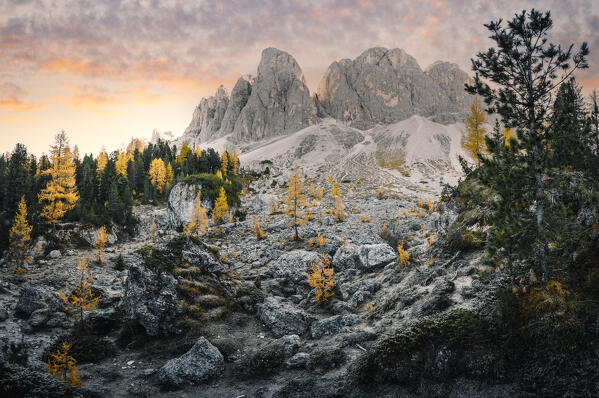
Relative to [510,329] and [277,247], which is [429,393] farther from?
[277,247]

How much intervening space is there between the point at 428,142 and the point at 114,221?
162 metres

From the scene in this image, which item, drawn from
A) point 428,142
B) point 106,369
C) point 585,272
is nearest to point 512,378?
point 585,272

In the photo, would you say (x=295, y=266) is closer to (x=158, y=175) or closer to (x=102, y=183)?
(x=102, y=183)

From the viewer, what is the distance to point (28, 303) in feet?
69.1

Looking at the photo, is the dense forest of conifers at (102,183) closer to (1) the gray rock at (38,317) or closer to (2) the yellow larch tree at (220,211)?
(2) the yellow larch tree at (220,211)

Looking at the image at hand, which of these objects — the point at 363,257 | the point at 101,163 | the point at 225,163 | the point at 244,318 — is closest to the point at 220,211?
the point at 363,257

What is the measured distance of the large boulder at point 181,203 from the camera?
61281 mm

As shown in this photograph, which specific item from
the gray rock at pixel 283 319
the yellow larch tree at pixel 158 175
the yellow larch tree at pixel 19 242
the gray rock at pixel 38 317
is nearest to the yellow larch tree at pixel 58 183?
the yellow larch tree at pixel 19 242

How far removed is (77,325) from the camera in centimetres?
1988

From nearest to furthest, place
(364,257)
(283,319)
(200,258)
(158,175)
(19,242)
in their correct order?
1. (283,319)
2. (200,258)
3. (364,257)
4. (19,242)
5. (158,175)

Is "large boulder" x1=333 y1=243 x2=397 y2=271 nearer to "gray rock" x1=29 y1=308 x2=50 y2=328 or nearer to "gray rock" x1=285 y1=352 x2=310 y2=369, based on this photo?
"gray rock" x1=285 y1=352 x2=310 y2=369

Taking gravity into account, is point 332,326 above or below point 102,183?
below

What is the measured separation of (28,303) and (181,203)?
4233 centimetres

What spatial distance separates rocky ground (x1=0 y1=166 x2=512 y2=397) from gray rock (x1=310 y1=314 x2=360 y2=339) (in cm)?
6
